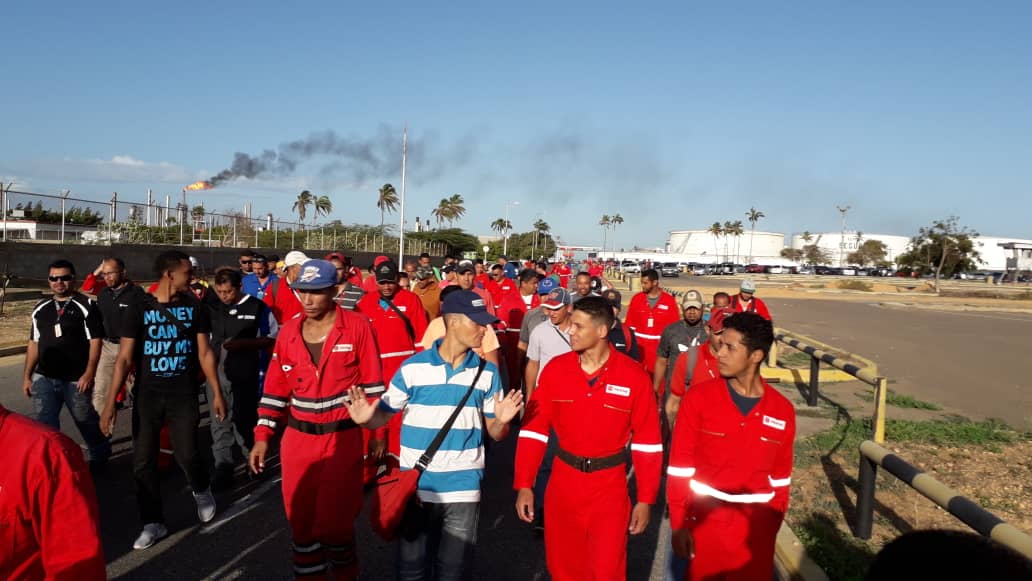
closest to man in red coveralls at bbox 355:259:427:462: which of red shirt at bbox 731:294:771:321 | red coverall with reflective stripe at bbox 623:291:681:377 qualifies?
red coverall with reflective stripe at bbox 623:291:681:377

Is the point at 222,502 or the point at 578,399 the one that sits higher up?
the point at 578,399

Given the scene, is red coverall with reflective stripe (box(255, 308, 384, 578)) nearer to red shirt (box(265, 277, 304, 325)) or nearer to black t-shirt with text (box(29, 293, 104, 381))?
black t-shirt with text (box(29, 293, 104, 381))

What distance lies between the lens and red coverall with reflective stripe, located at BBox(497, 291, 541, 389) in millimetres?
9516

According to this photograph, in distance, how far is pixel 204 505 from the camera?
5402 mm

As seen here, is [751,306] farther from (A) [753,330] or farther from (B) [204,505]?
(B) [204,505]

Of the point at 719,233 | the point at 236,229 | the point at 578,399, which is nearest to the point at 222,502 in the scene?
the point at 578,399

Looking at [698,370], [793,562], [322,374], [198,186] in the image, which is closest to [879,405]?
[698,370]

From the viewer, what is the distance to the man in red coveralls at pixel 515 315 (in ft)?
31.3

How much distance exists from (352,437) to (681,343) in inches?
159

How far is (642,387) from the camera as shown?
12.2 ft

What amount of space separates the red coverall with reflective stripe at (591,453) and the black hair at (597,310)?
195 millimetres

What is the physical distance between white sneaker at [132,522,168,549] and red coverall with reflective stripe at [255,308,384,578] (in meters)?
1.70

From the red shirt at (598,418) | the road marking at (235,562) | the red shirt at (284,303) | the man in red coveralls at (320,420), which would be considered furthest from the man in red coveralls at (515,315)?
the red shirt at (598,418)

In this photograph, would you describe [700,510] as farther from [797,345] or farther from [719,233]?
[719,233]
